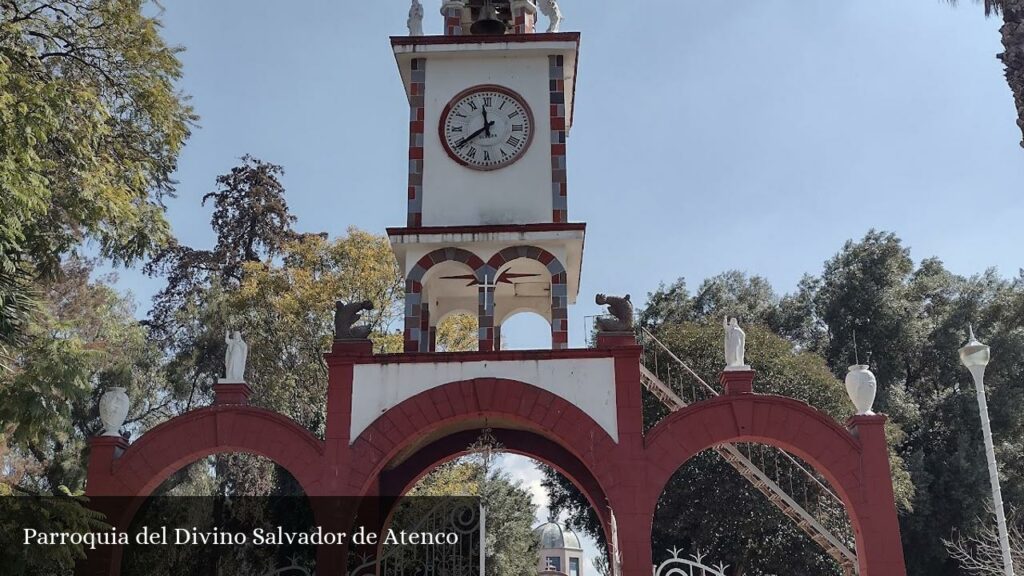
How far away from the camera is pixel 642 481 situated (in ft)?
41.2

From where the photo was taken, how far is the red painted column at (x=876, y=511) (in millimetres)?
12141

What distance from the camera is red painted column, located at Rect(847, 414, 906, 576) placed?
39.8 ft

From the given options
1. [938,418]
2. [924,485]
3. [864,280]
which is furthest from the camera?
[864,280]

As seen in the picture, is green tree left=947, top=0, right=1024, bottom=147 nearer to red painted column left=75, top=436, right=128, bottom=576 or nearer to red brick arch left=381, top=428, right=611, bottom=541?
red brick arch left=381, top=428, right=611, bottom=541

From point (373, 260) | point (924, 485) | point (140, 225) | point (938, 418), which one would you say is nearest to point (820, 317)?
point (938, 418)

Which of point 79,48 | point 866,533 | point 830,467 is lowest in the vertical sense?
point 866,533

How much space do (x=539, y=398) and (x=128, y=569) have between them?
11.5m

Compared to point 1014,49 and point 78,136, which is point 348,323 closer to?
point 78,136

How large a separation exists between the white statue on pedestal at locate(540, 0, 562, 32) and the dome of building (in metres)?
7.73

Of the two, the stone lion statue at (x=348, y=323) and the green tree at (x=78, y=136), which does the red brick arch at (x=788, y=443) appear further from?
the green tree at (x=78, y=136)

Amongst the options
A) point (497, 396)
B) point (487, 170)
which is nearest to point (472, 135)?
point (487, 170)

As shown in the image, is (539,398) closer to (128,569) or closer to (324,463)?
(324,463)

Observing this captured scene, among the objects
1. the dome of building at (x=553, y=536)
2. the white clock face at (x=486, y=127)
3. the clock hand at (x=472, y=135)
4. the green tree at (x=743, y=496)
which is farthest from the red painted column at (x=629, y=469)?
the green tree at (x=743, y=496)

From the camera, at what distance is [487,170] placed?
605 inches
